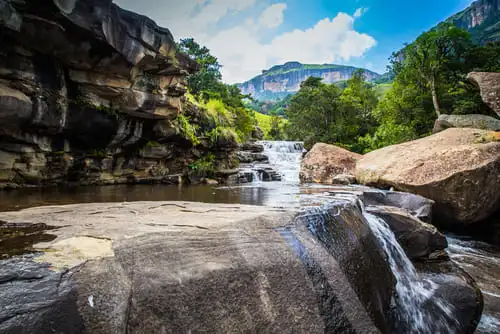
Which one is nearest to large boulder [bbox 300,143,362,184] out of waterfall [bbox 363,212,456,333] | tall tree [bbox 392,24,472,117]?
waterfall [bbox 363,212,456,333]

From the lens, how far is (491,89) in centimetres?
1062

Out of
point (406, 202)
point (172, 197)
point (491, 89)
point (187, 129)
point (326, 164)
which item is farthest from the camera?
point (187, 129)

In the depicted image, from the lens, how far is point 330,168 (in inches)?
437

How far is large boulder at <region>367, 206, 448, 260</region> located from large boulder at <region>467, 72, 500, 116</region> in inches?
350

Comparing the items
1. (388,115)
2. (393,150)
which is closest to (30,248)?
(393,150)

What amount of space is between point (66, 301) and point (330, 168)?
10.6 metres

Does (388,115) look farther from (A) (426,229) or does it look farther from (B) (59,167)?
(B) (59,167)

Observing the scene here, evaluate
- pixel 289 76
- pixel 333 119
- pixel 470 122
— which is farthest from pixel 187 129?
pixel 289 76

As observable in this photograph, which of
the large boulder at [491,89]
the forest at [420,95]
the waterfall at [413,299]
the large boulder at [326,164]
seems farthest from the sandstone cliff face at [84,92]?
the large boulder at [491,89]

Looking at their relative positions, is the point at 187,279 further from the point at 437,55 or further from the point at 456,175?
the point at 437,55

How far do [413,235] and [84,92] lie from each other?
1106 cm

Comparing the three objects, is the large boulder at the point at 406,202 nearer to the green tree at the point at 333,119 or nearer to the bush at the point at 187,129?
the bush at the point at 187,129

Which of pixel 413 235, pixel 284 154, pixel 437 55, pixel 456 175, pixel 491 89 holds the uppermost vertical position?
pixel 437 55

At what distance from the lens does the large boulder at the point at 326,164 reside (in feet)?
35.8
